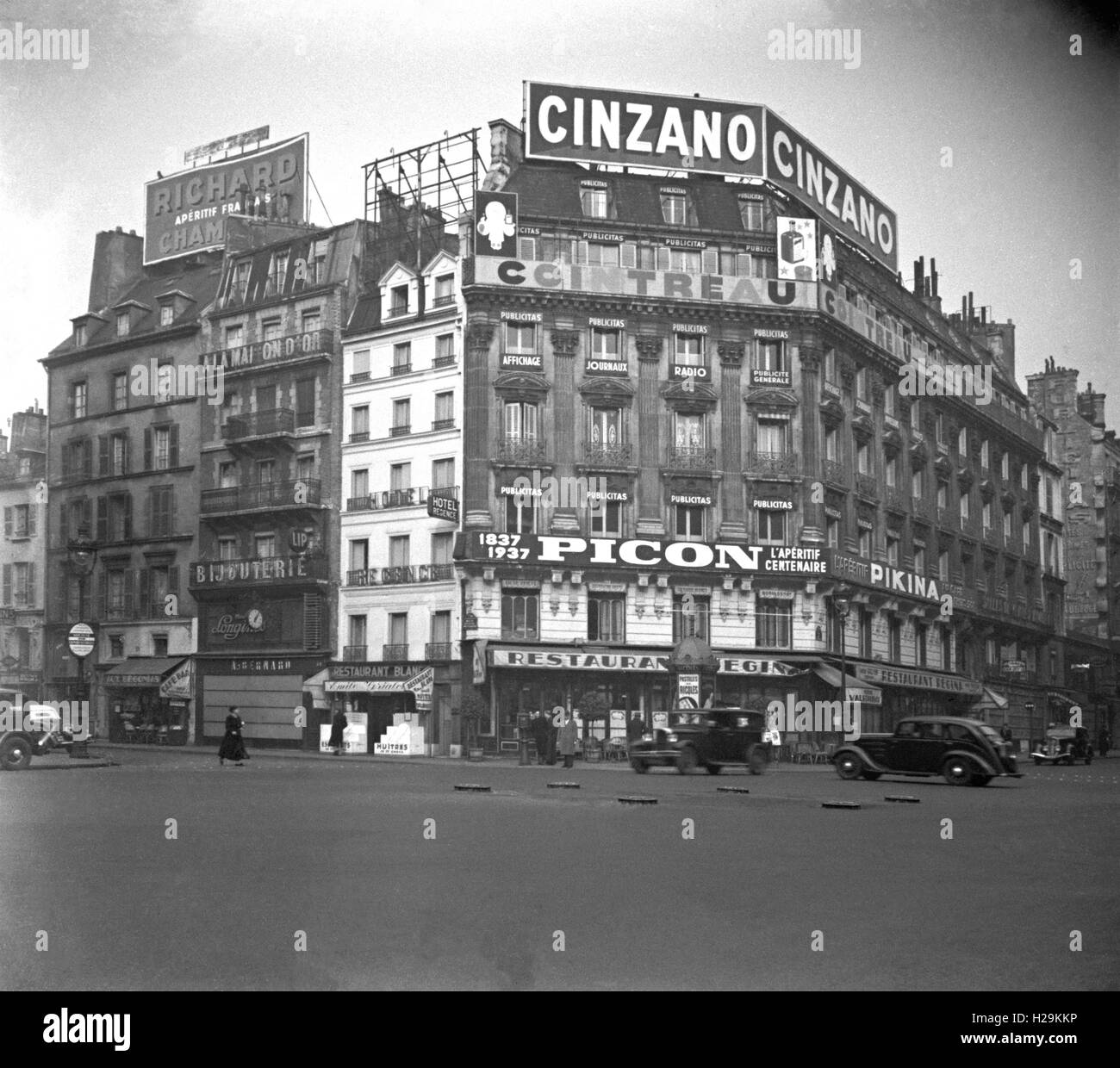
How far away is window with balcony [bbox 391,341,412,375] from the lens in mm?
54406

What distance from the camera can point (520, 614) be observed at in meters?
50.8

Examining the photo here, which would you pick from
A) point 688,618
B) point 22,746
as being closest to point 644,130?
point 688,618

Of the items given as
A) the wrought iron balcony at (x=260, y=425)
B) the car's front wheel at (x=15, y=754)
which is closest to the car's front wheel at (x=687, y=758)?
the car's front wheel at (x=15, y=754)

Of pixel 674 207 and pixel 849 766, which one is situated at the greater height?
pixel 674 207

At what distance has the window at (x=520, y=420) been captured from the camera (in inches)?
2028

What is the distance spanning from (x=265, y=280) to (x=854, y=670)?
28.9 metres

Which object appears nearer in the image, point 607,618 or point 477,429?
point 477,429

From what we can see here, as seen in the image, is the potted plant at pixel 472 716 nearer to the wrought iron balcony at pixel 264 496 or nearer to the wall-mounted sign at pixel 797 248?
the wrought iron balcony at pixel 264 496

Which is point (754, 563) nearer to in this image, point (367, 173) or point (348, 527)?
point (348, 527)

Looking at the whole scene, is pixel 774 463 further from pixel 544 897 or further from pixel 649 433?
pixel 544 897

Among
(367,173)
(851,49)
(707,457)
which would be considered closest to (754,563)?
(707,457)

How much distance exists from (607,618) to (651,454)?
6234 millimetres

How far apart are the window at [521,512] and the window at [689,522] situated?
5.26m

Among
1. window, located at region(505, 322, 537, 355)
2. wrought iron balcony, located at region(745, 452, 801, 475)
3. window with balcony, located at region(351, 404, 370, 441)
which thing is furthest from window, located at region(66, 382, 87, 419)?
wrought iron balcony, located at region(745, 452, 801, 475)
